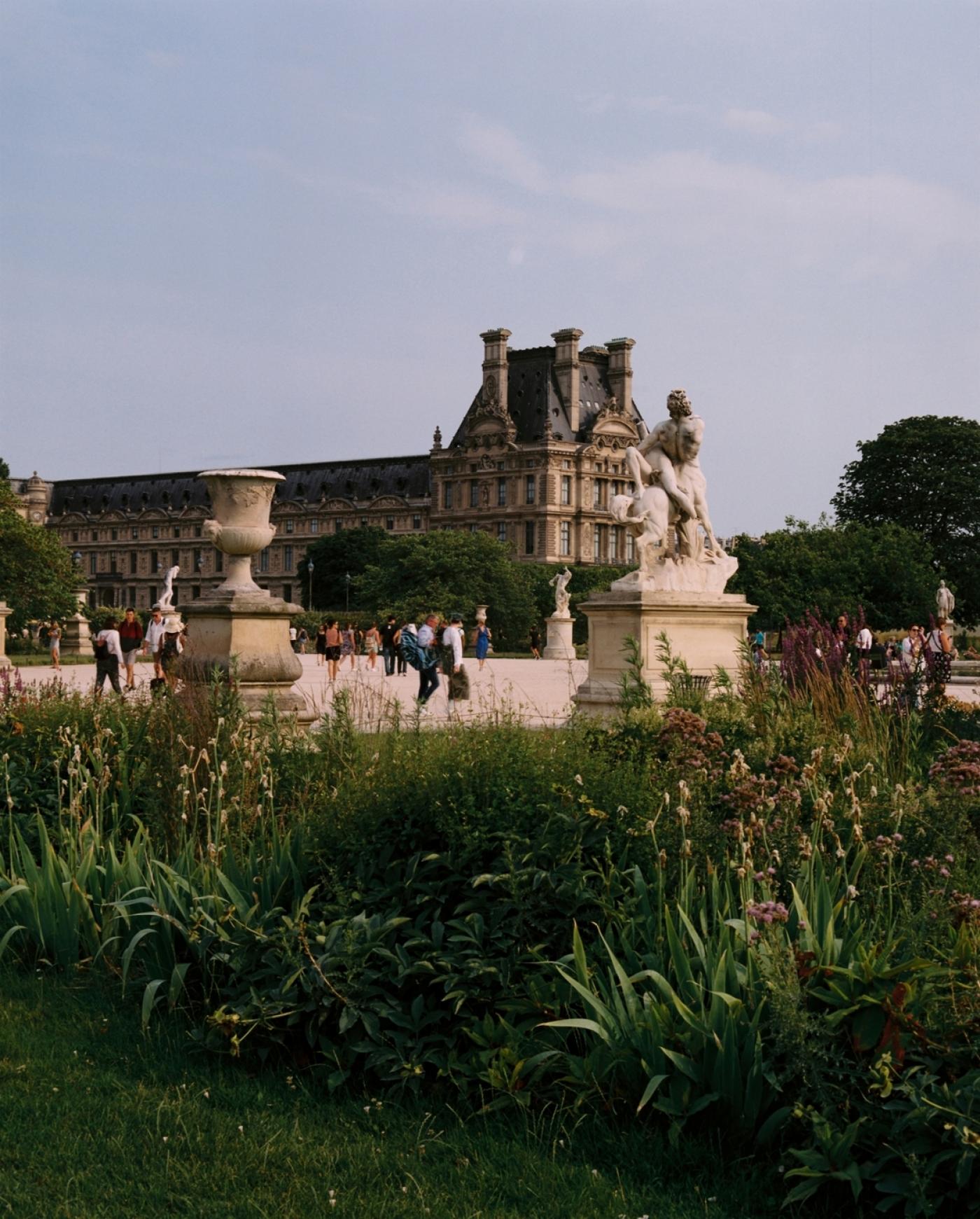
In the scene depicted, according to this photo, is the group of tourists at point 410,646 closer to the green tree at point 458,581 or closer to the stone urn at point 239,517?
the stone urn at point 239,517

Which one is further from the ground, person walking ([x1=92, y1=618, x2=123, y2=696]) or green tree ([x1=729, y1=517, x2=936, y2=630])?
green tree ([x1=729, y1=517, x2=936, y2=630])

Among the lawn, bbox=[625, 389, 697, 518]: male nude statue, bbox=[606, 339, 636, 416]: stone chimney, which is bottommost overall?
the lawn

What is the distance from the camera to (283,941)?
4750mm

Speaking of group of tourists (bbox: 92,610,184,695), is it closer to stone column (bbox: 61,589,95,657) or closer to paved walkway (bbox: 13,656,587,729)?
paved walkway (bbox: 13,656,587,729)

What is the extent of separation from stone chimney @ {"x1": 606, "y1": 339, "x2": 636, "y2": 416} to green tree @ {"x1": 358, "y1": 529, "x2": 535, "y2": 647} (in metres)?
54.0

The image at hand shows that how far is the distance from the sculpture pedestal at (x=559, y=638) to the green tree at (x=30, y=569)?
1826 centimetres

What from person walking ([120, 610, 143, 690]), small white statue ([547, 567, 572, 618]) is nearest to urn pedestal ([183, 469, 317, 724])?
person walking ([120, 610, 143, 690])

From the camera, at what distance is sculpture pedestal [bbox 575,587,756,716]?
14.2 metres

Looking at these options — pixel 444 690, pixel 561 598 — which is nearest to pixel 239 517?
pixel 444 690

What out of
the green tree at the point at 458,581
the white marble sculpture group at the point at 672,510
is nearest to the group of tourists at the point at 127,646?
the white marble sculpture group at the point at 672,510

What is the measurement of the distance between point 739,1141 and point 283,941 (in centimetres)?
164

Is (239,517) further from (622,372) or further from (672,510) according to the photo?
(622,372)

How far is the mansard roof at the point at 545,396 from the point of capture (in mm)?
131875

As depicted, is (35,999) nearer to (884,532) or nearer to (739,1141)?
(739,1141)
